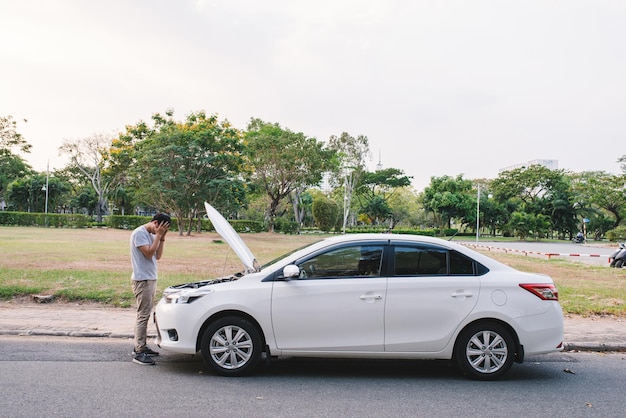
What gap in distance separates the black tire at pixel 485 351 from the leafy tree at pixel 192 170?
1229 inches

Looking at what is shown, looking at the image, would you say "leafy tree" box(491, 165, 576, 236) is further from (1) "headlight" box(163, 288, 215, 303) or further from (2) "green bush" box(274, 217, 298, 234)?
(1) "headlight" box(163, 288, 215, 303)

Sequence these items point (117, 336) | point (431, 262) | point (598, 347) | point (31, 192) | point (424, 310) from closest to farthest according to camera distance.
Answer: point (424, 310), point (431, 262), point (598, 347), point (117, 336), point (31, 192)

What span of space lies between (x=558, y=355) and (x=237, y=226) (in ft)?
165

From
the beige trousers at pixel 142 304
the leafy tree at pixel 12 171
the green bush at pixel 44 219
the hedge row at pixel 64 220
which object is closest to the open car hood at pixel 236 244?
the beige trousers at pixel 142 304

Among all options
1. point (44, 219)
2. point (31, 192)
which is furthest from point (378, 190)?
point (31, 192)

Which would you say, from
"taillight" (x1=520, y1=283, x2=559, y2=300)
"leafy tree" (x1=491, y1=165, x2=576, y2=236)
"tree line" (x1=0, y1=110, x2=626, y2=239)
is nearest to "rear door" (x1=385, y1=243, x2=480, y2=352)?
"taillight" (x1=520, y1=283, x2=559, y2=300)

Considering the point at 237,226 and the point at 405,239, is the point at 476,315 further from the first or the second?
the point at 237,226

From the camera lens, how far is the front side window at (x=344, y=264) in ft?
18.5

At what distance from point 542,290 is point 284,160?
3910cm

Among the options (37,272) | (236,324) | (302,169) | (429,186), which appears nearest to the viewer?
(236,324)

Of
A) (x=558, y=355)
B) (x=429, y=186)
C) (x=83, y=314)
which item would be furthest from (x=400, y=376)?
(x=429, y=186)

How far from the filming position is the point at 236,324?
18.0 ft

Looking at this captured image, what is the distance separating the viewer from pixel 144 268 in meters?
5.99

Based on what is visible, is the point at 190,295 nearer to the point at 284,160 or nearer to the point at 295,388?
the point at 295,388
